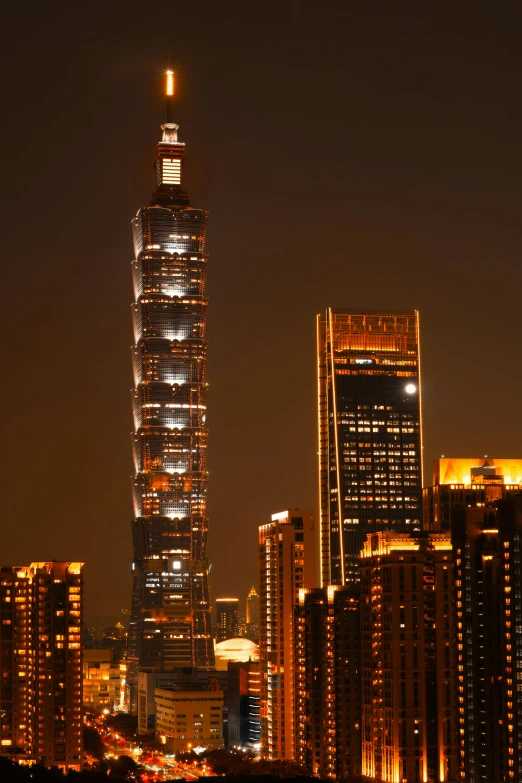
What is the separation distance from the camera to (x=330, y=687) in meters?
160

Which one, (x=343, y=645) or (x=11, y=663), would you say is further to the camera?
(x=11, y=663)

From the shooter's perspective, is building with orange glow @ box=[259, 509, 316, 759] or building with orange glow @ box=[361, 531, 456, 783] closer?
building with orange glow @ box=[361, 531, 456, 783]

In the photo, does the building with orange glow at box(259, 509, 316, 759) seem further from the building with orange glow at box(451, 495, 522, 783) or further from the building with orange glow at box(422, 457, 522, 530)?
the building with orange glow at box(451, 495, 522, 783)

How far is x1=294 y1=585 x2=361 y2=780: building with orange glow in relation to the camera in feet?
514

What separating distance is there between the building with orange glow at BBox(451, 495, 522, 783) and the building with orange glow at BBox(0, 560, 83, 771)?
153 feet

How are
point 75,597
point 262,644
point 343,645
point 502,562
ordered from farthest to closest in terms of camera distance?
point 262,644 < point 75,597 < point 343,645 < point 502,562

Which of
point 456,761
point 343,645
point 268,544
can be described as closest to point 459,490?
point 268,544

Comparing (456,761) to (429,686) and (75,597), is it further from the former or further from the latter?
(75,597)

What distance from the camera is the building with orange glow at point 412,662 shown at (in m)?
143

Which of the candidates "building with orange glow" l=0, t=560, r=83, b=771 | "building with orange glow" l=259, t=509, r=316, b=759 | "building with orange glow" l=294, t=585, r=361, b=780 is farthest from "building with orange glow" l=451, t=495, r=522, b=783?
"building with orange glow" l=0, t=560, r=83, b=771

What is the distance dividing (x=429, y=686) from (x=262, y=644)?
4960 cm

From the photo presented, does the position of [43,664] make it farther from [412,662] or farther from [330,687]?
[412,662]

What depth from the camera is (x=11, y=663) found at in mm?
183000

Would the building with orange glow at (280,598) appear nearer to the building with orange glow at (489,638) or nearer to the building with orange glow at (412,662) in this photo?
the building with orange glow at (412,662)
